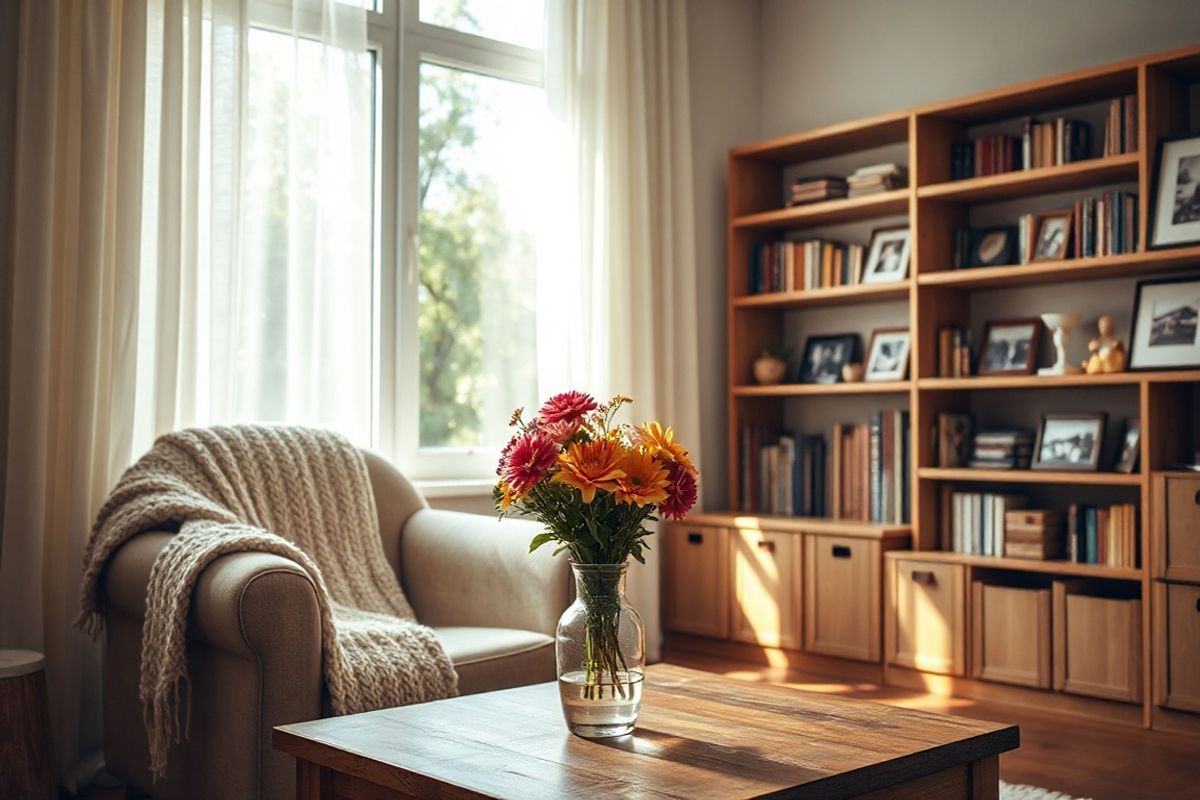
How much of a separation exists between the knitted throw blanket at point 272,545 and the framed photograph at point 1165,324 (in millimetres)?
2276

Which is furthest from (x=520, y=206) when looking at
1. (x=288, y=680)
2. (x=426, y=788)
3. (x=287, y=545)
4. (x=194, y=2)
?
(x=426, y=788)

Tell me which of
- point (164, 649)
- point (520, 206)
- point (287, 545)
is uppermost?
point (520, 206)

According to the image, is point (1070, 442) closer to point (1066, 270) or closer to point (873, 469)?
point (1066, 270)

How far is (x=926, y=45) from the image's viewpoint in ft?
14.5

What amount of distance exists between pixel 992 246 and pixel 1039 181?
0.34 meters

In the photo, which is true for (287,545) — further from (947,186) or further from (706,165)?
(706,165)

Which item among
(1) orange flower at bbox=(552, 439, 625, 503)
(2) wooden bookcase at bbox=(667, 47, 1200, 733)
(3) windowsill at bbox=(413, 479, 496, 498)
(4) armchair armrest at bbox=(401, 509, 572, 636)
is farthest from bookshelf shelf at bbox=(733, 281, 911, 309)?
(1) orange flower at bbox=(552, 439, 625, 503)

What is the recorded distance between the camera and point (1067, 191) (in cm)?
398

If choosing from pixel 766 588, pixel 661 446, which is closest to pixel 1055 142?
pixel 766 588

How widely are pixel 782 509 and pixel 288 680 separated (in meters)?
2.63

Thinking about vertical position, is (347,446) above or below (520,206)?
below

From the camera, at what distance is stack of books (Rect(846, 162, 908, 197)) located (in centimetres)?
430

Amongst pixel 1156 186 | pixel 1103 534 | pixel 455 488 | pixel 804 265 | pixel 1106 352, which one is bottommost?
pixel 1103 534

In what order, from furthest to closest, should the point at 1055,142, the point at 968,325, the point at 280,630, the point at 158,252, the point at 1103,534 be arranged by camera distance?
the point at 968,325
the point at 1055,142
the point at 1103,534
the point at 158,252
the point at 280,630
